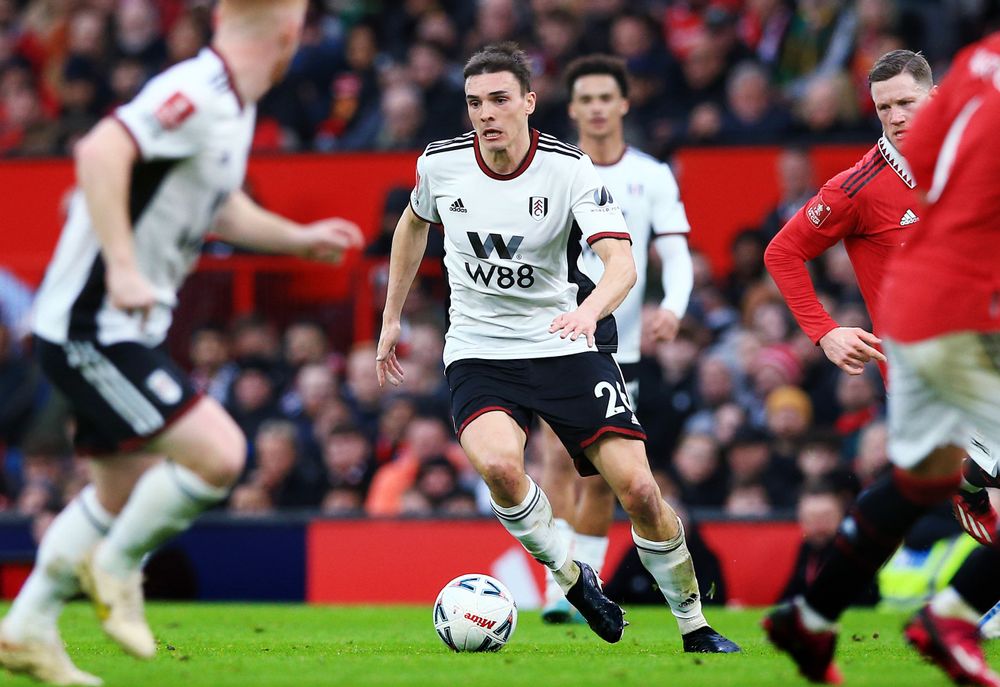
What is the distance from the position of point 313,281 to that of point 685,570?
348 inches

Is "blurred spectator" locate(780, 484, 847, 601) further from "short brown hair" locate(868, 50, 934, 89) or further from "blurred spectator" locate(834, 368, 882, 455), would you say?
"short brown hair" locate(868, 50, 934, 89)

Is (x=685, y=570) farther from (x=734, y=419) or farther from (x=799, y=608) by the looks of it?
(x=734, y=419)

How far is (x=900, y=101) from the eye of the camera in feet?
25.6

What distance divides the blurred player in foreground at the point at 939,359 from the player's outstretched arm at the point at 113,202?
8.84ft

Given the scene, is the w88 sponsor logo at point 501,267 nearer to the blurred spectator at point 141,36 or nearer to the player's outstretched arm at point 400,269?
the player's outstretched arm at point 400,269

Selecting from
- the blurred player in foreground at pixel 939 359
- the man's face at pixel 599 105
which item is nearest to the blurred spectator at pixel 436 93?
the man's face at pixel 599 105

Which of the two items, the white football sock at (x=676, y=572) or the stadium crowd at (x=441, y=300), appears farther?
the stadium crowd at (x=441, y=300)

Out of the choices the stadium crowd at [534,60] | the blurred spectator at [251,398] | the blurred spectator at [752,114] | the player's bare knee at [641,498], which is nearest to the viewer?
the player's bare knee at [641,498]

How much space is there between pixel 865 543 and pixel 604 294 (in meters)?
1.83

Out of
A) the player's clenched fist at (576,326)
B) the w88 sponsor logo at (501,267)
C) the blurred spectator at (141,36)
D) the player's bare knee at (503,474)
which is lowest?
the player's bare knee at (503,474)

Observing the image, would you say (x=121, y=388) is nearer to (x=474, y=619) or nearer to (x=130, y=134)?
(x=130, y=134)

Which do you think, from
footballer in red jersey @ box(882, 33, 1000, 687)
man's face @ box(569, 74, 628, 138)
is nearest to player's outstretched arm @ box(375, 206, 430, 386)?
man's face @ box(569, 74, 628, 138)

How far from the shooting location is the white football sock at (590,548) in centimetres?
996

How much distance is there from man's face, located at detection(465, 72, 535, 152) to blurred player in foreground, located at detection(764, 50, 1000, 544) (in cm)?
154
